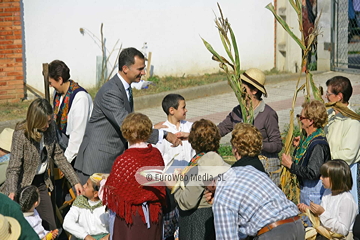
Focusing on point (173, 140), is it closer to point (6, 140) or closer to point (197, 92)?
point (6, 140)

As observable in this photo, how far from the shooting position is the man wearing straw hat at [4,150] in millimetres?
5211

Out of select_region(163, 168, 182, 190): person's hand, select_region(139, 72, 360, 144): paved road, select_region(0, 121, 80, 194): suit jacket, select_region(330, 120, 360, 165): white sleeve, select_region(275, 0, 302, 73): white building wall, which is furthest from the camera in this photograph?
select_region(275, 0, 302, 73): white building wall

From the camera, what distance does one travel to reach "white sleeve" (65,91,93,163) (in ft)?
18.2

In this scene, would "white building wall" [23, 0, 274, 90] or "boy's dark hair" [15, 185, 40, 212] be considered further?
"white building wall" [23, 0, 274, 90]

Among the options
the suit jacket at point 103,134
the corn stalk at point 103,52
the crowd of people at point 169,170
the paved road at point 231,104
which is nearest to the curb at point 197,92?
the paved road at point 231,104

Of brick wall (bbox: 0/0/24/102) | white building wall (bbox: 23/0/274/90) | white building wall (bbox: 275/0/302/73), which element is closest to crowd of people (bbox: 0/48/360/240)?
brick wall (bbox: 0/0/24/102)

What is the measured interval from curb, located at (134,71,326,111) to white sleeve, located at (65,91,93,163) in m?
5.19

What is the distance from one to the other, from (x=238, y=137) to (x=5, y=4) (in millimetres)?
7669

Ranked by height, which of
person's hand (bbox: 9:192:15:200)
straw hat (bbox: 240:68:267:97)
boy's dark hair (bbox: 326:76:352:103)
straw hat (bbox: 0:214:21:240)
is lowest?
person's hand (bbox: 9:192:15:200)

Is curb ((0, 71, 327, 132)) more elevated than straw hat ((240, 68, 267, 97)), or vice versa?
straw hat ((240, 68, 267, 97))

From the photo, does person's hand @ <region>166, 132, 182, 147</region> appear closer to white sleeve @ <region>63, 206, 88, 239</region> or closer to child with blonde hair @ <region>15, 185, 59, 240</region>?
white sleeve @ <region>63, 206, 88, 239</region>

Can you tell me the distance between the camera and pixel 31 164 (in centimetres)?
501

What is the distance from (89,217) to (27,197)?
1.92 feet

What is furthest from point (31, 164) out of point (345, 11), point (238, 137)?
point (345, 11)
